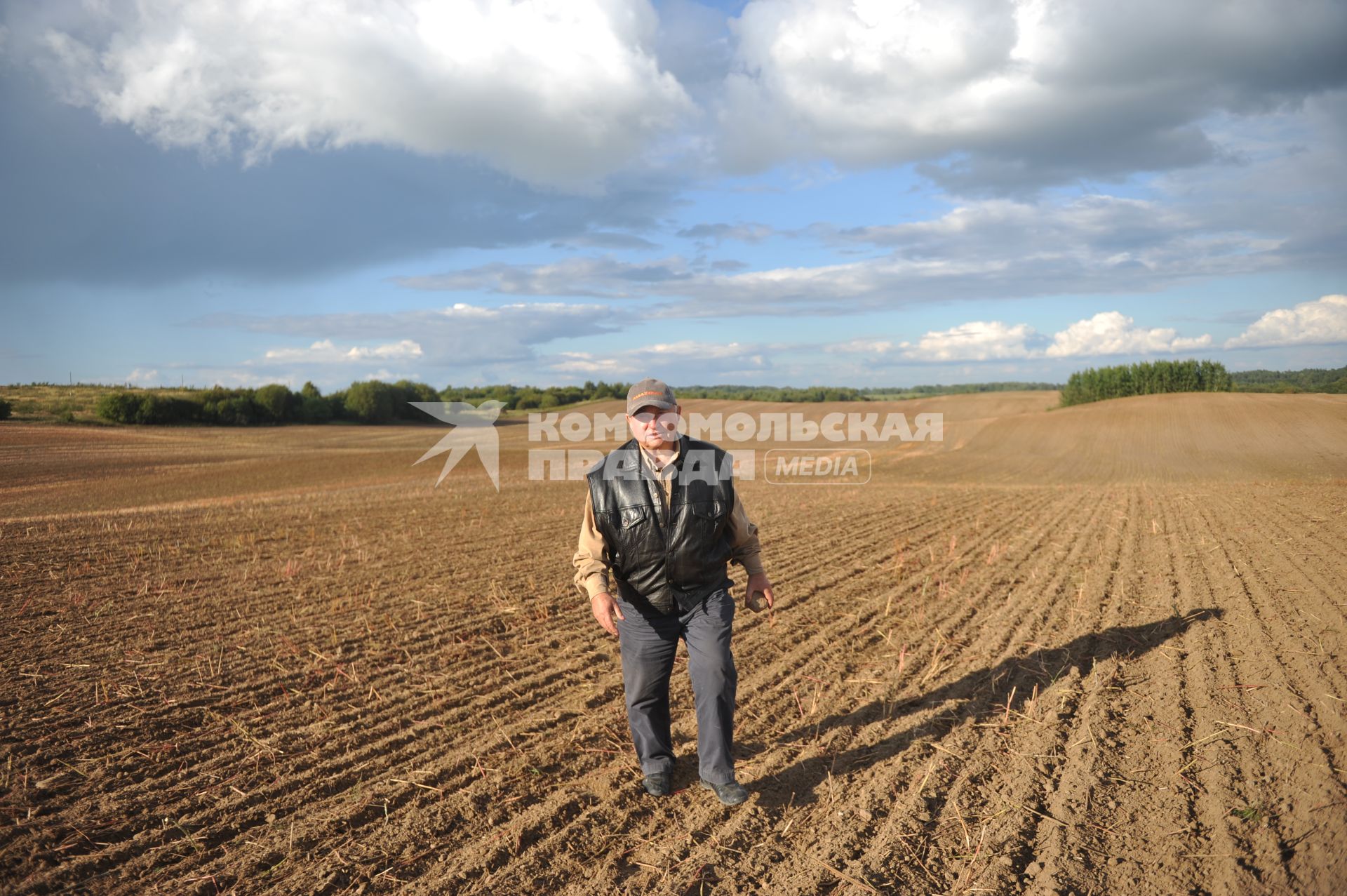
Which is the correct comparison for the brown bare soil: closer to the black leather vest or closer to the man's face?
the black leather vest

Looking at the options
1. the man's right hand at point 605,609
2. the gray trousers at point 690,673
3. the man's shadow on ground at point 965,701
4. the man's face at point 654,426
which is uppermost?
the man's face at point 654,426

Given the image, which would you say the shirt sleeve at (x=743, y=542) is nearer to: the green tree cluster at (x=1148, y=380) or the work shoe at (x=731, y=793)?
the work shoe at (x=731, y=793)

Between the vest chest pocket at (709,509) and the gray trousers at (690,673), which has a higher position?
the vest chest pocket at (709,509)

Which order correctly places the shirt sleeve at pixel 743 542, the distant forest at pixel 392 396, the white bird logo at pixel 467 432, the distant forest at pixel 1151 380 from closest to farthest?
the shirt sleeve at pixel 743 542 → the white bird logo at pixel 467 432 → the distant forest at pixel 392 396 → the distant forest at pixel 1151 380

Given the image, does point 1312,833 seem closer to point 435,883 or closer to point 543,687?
point 435,883

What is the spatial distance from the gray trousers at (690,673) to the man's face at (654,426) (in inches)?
32.2

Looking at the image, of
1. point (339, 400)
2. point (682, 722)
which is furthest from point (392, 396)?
point (682, 722)

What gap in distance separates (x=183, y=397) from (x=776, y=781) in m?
64.4

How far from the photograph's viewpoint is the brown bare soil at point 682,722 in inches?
138

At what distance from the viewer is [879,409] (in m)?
58.0

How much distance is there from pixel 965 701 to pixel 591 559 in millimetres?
3114

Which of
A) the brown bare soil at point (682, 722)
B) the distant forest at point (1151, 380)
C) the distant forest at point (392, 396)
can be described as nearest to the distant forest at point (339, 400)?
the distant forest at point (392, 396)

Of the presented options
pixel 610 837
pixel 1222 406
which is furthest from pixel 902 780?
pixel 1222 406

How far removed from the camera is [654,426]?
375cm
